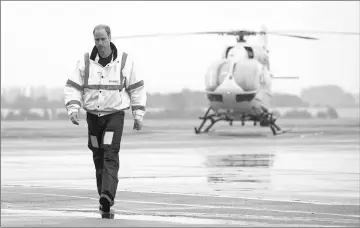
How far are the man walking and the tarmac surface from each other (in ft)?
2.34

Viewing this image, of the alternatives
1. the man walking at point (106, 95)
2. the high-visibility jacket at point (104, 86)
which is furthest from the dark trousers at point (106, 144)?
the high-visibility jacket at point (104, 86)

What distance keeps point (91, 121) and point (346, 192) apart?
4.65 m

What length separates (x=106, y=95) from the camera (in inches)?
448

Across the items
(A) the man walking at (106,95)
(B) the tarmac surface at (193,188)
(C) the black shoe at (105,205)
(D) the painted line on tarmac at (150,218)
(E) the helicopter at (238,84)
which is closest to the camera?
(D) the painted line on tarmac at (150,218)

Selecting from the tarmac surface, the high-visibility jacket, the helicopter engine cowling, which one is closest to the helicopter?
the helicopter engine cowling

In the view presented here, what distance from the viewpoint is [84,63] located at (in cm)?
1145

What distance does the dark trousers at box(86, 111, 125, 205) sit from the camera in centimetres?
1130

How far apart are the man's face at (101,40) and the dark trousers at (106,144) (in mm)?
735

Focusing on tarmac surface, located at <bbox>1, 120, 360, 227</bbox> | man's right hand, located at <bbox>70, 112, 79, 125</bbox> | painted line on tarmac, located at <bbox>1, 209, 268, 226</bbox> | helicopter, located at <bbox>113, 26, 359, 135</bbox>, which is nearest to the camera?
painted line on tarmac, located at <bbox>1, 209, 268, 226</bbox>

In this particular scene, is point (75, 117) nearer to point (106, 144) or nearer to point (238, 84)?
point (106, 144)

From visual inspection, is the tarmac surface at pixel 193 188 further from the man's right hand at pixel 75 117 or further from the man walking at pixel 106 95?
the man's right hand at pixel 75 117

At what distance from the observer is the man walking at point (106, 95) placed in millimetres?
11375

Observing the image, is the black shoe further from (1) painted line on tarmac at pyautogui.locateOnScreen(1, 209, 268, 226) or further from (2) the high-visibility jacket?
(2) the high-visibility jacket

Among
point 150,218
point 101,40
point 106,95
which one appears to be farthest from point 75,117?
point 150,218
